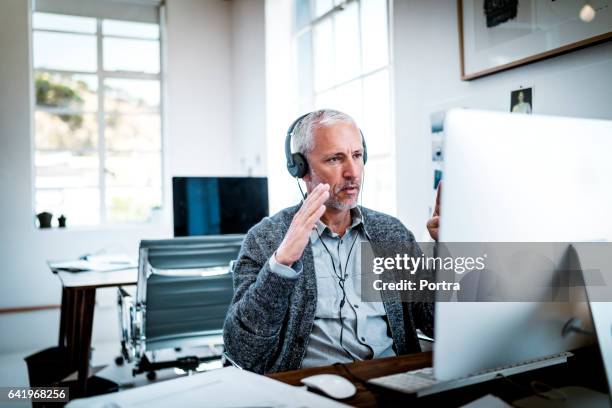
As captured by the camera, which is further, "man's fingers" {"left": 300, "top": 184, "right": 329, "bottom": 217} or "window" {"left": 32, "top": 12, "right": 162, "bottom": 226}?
"window" {"left": 32, "top": 12, "right": 162, "bottom": 226}

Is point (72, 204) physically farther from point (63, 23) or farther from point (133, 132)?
point (63, 23)

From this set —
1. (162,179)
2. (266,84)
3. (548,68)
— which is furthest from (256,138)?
(548,68)

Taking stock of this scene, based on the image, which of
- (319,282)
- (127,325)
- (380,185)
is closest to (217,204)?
(127,325)

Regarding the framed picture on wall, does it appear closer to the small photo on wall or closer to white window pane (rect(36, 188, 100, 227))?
the small photo on wall

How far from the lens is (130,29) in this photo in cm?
521

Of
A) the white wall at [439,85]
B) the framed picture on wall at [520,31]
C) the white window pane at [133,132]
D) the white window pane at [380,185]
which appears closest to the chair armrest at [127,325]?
the white wall at [439,85]

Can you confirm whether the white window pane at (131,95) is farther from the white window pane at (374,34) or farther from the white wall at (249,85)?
the white window pane at (374,34)

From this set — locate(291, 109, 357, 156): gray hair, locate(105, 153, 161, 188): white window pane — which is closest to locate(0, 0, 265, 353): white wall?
locate(105, 153, 161, 188): white window pane

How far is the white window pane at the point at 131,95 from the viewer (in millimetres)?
5137

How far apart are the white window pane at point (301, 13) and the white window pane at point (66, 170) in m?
2.37

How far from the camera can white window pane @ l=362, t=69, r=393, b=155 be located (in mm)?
3279

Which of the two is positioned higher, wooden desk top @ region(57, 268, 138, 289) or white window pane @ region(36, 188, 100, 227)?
white window pane @ region(36, 188, 100, 227)

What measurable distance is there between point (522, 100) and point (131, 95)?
4.30 meters

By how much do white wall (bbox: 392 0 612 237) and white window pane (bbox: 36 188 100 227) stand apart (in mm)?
3571
